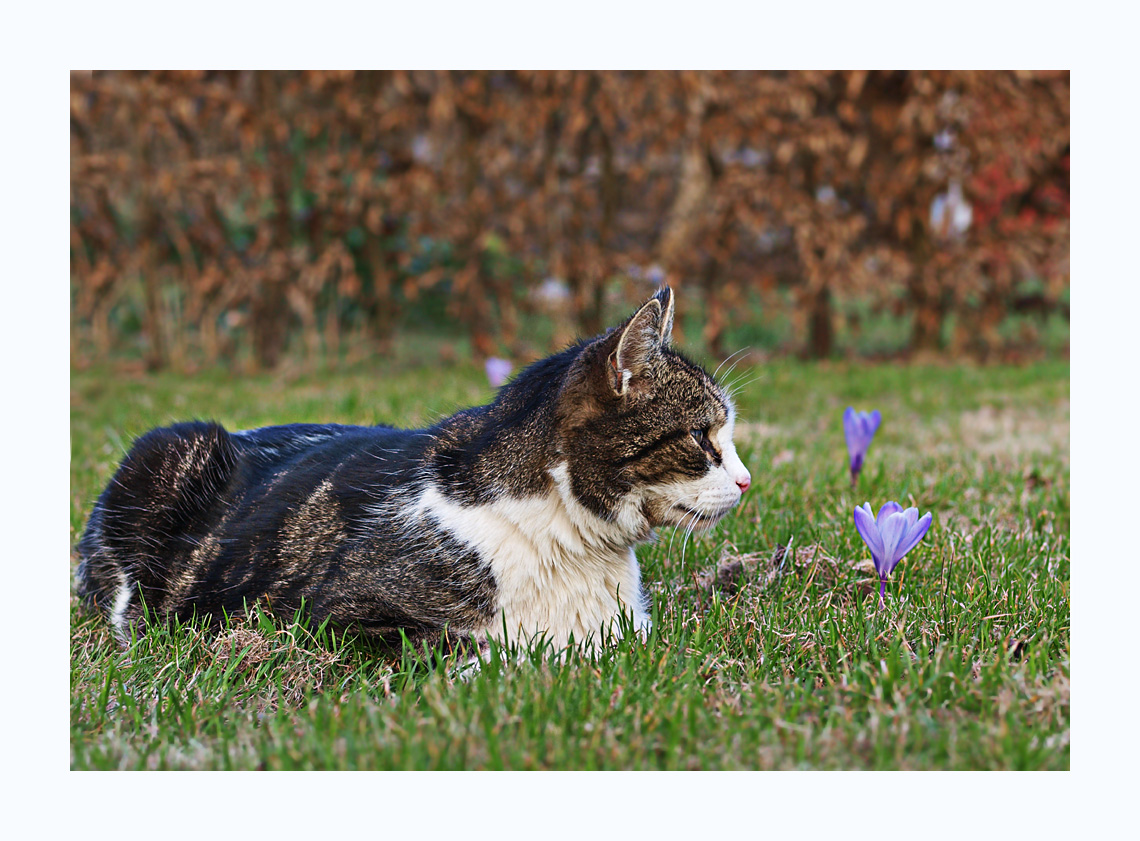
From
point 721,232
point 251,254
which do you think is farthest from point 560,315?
point 251,254

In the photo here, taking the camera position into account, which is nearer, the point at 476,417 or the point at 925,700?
the point at 925,700

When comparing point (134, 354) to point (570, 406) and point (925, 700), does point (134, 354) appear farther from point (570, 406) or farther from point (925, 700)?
point (925, 700)

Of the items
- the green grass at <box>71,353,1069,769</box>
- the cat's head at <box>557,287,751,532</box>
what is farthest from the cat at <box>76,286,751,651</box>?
the green grass at <box>71,353,1069,769</box>

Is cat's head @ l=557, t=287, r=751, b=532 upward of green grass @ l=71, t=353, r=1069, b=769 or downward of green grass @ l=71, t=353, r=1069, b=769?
upward

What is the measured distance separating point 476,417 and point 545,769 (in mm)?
1025

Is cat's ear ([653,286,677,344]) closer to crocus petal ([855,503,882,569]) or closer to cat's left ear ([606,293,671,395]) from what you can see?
cat's left ear ([606,293,671,395])

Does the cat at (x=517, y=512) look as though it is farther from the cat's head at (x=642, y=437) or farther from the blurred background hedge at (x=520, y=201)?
the blurred background hedge at (x=520, y=201)

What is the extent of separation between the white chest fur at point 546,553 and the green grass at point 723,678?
14 centimetres

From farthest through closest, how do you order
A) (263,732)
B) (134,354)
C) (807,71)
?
(134,354) < (807,71) < (263,732)

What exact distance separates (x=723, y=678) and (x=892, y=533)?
2.31 feet

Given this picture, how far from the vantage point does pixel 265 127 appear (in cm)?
724

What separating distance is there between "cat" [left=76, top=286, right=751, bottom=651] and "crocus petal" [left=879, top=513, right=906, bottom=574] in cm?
49

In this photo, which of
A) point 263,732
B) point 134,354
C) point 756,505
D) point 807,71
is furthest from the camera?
point 134,354

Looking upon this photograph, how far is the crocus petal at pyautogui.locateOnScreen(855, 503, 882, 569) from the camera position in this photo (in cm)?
259
